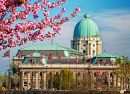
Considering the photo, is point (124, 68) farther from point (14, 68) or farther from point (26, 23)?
point (26, 23)

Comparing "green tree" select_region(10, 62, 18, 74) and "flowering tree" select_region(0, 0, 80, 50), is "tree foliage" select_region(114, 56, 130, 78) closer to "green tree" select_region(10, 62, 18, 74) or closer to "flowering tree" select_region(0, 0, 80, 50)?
"green tree" select_region(10, 62, 18, 74)

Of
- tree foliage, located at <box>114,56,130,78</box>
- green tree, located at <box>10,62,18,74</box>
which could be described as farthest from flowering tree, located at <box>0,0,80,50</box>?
green tree, located at <box>10,62,18,74</box>

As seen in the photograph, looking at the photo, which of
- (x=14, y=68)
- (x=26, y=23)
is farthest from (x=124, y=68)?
(x=26, y=23)

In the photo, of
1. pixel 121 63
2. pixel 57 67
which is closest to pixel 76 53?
pixel 57 67

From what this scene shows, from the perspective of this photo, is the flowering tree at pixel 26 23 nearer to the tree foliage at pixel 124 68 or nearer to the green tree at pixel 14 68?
the tree foliage at pixel 124 68

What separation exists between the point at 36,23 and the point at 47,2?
6.49 feet

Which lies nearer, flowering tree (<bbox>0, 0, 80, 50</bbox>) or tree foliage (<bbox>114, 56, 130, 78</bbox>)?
flowering tree (<bbox>0, 0, 80, 50</bbox>)

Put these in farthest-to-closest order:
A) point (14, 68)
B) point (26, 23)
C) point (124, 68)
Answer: point (14, 68)
point (124, 68)
point (26, 23)

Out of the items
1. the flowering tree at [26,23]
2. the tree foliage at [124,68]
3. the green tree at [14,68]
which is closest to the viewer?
the flowering tree at [26,23]

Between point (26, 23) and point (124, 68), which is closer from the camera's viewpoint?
point (26, 23)

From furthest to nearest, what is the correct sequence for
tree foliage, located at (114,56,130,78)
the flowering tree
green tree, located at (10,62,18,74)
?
green tree, located at (10,62,18,74), tree foliage, located at (114,56,130,78), the flowering tree

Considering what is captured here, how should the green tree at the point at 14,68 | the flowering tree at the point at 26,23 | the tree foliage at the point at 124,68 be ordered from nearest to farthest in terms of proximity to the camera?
the flowering tree at the point at 26,23
the tree foliage at the point at 124,68
the green tree at the point at 14,68

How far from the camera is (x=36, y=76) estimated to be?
178375mm

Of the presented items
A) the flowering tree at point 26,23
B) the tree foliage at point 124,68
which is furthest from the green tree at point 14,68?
the flowering tree at point 26,23
